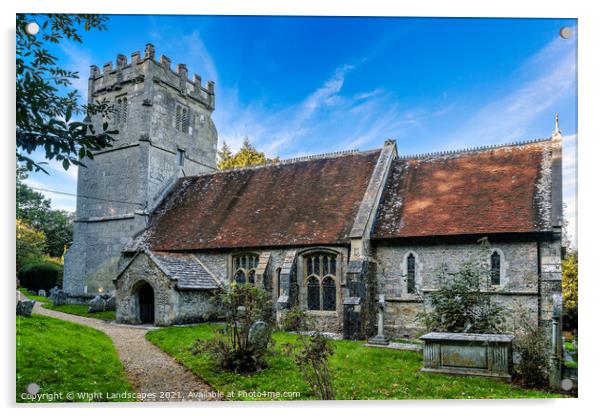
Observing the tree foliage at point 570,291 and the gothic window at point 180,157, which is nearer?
the tree foliage at point 570,291

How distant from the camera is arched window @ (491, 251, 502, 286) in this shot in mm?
12164

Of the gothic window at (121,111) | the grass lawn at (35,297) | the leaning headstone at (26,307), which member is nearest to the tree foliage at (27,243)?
the grass lawn at (35,297)

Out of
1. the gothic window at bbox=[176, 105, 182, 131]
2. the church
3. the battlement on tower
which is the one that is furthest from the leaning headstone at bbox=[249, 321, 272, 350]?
the gothic window at bbox=[176, 105, 182, 131]

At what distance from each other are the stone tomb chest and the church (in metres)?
2.28

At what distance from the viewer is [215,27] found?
25.8 feet

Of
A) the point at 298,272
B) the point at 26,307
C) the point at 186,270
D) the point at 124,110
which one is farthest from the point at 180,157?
the point at 26,307

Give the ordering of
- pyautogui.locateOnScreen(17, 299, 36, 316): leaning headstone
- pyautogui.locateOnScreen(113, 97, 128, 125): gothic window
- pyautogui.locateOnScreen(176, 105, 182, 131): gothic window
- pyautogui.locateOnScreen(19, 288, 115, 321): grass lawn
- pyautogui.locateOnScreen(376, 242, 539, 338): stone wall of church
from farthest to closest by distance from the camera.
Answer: pyautogui.locateOnScreen(176, 105, 182, 131): gothic window, pyautogui.locateOnScreen(113, 97, 128, 125): gothic window, pyautogui.locateOnScreen(376, 242, 539, 338): stone wall of church, pyautogui.locateOnScreen(19, 288, 115, 321): grass lawn, pyautogui.locateOnScreen(17, 299, 36, 316): leaning headstone

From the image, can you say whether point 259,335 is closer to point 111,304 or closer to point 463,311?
point 463,311

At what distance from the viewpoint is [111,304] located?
16.0 metres

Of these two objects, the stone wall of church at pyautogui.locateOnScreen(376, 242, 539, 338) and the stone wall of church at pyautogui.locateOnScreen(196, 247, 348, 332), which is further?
the stone wall of church at pyautogui.locateOnScreen(196, 247, 348, 332)

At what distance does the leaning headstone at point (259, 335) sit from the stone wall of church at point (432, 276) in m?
4.63

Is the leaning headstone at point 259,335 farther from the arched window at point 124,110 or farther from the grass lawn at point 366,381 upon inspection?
the arched window at point 124,110

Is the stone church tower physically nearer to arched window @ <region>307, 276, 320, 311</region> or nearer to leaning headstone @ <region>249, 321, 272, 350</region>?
arched window @ <region>307, 276, 320, 311</region>

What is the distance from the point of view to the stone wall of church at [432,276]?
1185 cm
